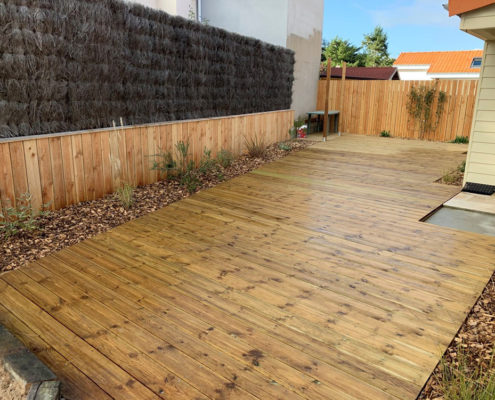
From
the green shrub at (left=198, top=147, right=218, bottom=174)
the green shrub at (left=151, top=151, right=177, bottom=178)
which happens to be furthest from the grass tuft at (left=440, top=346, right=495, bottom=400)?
the green shrub at (left=198, top=147, right=218, bottom=174)

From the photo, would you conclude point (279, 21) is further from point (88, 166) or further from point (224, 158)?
point (88, 166)

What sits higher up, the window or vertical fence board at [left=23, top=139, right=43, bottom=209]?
the window

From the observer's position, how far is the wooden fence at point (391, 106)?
10.4m

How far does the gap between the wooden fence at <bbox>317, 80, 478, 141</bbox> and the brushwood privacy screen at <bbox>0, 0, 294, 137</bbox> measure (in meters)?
5.62

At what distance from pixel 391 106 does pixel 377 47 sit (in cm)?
3628

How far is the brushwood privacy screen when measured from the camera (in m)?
3.80

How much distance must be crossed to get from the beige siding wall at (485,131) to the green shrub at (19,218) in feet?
18.0

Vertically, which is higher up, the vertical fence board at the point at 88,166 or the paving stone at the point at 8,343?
the vertical fence board at the point at 88,166

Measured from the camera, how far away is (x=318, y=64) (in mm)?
12070

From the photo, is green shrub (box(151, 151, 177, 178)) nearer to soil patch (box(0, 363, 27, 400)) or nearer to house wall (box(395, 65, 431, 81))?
soil patch (box(0, 363, 27, 400))

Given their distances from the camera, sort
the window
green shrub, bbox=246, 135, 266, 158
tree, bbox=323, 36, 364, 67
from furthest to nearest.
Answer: tree, bbox=323, 36, 364, 67, the window, green shrub, bbox=246, 135, 266, 158

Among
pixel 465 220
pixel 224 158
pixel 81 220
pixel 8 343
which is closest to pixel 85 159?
pixel 81 220

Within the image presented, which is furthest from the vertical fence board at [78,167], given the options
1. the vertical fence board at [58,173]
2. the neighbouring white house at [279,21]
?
the neighbouring white house at [279,21]

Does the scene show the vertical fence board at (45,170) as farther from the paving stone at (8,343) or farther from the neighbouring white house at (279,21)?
the neighbouring white house at (279,21)
